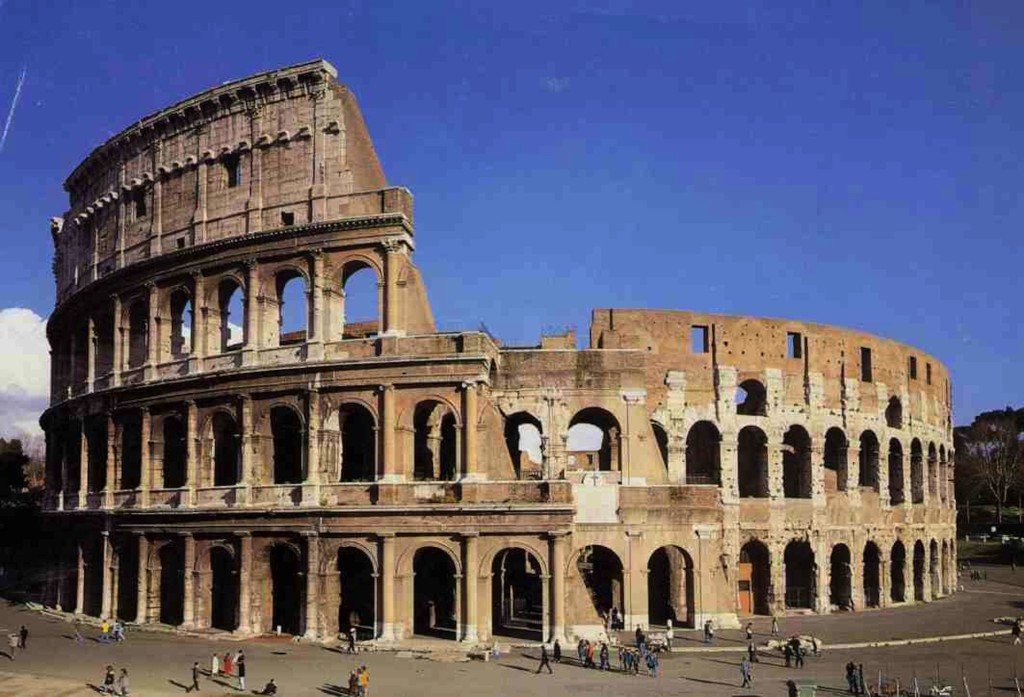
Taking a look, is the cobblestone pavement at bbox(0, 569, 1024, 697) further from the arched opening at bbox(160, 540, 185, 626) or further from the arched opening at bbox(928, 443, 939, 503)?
the arched opening at bbox(928, 443, 939, 503)

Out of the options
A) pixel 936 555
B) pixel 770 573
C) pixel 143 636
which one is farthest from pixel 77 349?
pixel 936 555

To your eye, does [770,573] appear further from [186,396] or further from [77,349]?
[77,349]

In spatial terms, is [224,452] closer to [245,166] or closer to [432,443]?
[432,443]

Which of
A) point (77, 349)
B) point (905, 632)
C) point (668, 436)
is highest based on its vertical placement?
point (77, 349)

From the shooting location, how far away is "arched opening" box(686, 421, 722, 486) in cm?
3822

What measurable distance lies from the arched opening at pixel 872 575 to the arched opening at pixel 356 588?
21999 mm

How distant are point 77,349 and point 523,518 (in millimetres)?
21807

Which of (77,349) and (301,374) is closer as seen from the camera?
(301,374)

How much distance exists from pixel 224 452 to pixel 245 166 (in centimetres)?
1012

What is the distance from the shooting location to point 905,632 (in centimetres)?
3375

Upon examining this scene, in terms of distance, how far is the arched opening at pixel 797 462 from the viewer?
1576 inches

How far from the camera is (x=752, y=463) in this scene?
1617 inches

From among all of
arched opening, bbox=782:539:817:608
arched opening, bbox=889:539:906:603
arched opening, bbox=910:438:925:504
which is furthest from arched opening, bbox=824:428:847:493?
arched opening, bbox=910:438:925:504

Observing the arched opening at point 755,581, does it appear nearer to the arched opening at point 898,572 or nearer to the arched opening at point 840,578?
the arched opening at point 840,578
